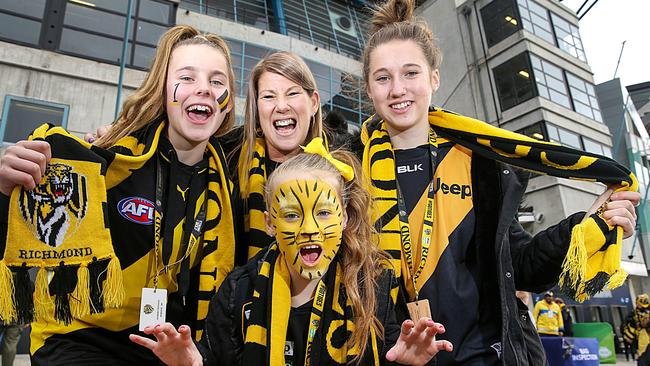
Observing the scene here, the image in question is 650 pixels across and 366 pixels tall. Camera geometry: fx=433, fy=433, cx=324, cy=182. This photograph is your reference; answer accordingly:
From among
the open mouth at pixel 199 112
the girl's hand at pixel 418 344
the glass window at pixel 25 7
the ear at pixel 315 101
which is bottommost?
the girl's hand at pixel 418 344

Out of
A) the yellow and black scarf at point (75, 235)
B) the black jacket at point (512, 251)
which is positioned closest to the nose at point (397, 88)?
the black jacket at point (512, 251)

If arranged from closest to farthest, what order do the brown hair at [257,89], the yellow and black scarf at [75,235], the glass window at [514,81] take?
the yellow and black scarf at [75,235]
the brown hair at [257,89]
the glass window at [514,81]

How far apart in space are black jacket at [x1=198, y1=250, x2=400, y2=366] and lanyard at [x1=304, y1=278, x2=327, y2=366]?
0.03 m

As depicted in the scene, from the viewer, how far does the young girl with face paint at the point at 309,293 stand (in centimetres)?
192

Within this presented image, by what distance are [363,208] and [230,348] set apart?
0.93 meters

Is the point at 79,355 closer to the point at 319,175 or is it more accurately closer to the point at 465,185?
the point at 319,175

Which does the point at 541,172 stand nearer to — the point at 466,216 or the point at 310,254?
the point at 466,216

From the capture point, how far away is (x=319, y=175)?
7.04 ft

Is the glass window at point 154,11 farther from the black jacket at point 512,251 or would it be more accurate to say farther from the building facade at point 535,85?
the black jacket at point 512,251

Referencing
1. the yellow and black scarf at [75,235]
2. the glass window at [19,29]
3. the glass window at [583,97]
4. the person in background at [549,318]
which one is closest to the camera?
the yellow and black scarf at [75,235]

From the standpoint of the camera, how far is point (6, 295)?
1.73 metres

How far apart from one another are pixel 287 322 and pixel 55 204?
1.14m

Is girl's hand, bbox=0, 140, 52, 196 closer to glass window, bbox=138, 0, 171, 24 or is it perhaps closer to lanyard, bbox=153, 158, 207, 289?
lanyard, bbox=153, 158, 207, 289

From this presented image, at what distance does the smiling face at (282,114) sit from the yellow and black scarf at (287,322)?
84cm
